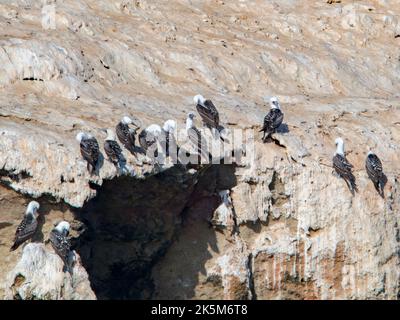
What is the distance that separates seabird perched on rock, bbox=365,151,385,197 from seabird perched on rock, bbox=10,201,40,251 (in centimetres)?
748

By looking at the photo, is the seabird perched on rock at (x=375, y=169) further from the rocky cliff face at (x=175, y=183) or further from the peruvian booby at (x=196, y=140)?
the peruvian booby at (x=196, y=140)

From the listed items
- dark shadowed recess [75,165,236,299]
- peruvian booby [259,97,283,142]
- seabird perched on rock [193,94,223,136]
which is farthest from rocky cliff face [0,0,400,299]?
seabird perched on rock [193,94,223,136]

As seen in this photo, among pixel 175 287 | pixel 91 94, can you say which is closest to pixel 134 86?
pixel 91 94

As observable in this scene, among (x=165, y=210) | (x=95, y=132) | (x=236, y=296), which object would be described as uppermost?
(x=95, y=132)

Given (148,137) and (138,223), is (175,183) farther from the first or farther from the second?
(138,223)

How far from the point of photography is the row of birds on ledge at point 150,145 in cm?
1820

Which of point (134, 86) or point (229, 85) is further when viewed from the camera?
point (229, 85)

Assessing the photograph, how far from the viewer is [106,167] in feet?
62.8

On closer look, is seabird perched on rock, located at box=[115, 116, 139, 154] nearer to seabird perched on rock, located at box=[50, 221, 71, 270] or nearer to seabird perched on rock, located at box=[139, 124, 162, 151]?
seabird perched on rock, located at box=[139, 124, 162, 151]

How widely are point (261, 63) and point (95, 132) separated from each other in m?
7.16

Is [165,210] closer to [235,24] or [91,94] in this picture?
[91,94]

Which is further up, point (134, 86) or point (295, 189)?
point (134, 86)

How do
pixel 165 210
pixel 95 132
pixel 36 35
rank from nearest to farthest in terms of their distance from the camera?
pixel 95 132 → pixel 165 210 → pixel 36 35

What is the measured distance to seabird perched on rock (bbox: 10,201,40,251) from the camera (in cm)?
1809
